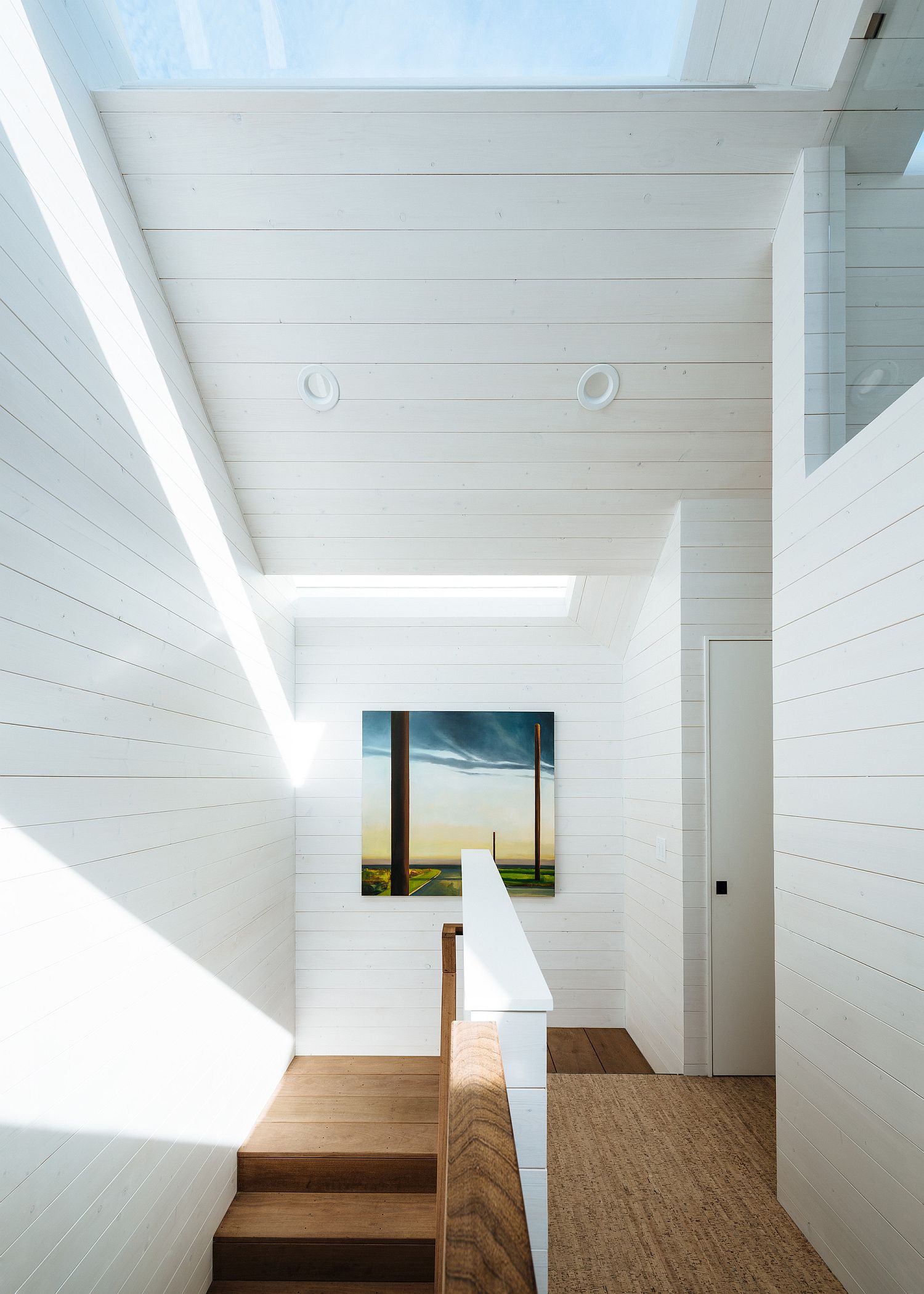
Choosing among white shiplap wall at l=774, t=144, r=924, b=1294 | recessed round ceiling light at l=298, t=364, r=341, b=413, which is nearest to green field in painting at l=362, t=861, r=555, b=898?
white shiplap wall at l=774, t=144, r=924, b=1294

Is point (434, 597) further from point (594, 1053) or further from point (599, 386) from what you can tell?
point (594, 1053)

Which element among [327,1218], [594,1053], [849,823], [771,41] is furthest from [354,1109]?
[771,41]

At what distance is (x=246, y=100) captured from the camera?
2201 mm

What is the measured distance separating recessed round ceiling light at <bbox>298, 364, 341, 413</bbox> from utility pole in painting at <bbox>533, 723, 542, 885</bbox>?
2.42m

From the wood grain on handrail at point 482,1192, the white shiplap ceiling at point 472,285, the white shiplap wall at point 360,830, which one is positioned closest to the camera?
the wood grain on handrail at point 482,1192

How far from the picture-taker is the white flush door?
327 centimetres

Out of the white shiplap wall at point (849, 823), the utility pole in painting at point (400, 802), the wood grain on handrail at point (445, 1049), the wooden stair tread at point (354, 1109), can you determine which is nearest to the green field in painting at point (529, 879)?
the utility pole in painting at point (400, 802)

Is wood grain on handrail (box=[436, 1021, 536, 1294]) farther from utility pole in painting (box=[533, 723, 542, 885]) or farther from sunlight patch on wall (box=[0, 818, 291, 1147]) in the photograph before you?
utility pole in painting (box=[533, 723, 542, 885])

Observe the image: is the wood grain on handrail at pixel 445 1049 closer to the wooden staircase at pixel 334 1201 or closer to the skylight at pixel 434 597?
the wooden staircase at pixel 334 1201

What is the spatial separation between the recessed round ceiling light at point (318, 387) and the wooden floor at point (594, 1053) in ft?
9.47

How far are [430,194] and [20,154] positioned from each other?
1.07 m

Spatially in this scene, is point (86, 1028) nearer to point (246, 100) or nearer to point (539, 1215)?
point (539, 1215)

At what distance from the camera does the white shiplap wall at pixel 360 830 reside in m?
4.58

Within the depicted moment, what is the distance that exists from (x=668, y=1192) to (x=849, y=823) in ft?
4.04
